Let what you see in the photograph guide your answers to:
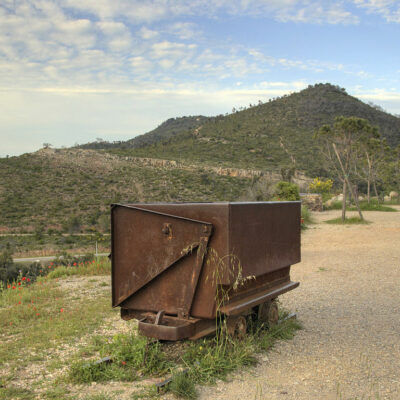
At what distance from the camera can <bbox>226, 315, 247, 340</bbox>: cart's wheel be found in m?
4.42

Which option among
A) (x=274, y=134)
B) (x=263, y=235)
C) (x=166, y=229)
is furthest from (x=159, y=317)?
(x=274, y=134)

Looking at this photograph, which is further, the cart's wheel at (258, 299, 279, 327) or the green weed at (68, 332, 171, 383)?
the cart's wheel at (258, 299, 279, 327)

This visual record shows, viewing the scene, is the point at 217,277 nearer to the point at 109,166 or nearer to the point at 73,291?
the point at 73,291

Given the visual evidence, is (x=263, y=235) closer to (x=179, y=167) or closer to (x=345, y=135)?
(x=345, y=135)

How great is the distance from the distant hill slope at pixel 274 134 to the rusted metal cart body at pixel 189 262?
3712cm

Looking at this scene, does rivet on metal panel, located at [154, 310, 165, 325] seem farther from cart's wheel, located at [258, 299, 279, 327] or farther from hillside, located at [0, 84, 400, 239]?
hillside, located at [0, 84, 400, 239]

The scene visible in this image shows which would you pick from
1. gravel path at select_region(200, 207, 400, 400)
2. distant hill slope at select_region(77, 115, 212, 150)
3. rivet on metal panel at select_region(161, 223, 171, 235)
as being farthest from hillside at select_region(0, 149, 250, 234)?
distant hill slope at select_region(77, 115, 212, 150)

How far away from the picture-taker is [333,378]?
13.3ft

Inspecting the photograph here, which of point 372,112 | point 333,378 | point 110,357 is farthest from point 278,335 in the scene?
point 372,112

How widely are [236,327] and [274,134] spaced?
1952 inches

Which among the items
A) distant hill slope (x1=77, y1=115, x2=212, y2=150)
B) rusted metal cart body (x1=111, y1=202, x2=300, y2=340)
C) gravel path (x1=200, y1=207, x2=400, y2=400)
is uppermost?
distant hill slope (x1=77, y1=115, x2=212, y2=150)

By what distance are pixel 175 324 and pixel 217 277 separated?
25.2 inches

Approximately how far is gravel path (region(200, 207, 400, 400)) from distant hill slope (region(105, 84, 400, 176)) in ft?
106

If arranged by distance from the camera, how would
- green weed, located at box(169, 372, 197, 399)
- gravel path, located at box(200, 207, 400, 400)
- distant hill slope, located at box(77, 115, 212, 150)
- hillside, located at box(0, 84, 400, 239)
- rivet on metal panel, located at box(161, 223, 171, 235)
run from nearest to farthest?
green weed, located at box(169, 372, 197, 399)
gravel path, located at box(200, 207, 400, 400)
rivet on metal panel, located at box(161, 223, 171, 235)
hillside, located at box(0, 84, 400, 239)
distant hill slope, located at box(77, 115, 212, 150)
